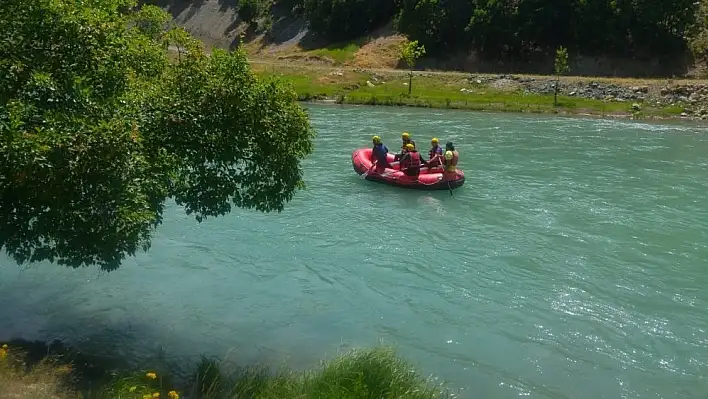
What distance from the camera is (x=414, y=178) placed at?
22078 mm

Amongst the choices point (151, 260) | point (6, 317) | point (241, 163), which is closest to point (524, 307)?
point (241, 163)

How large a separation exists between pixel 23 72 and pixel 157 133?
170 cm

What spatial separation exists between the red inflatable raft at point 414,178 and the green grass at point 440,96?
66.1 ft

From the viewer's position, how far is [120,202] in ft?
27.6

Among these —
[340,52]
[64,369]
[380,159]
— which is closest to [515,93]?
[340,52]

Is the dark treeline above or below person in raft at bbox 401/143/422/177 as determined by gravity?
above

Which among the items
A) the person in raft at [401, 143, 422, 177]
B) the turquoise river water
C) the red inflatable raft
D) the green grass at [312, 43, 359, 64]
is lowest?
the turquoise river water

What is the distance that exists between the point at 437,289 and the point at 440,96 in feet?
104

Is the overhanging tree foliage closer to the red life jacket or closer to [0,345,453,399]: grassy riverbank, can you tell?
[0,345,453,399]: grassy riverbank

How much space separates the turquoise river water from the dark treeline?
113ft

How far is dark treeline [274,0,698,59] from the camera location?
53.7 m

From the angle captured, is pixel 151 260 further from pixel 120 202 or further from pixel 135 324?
pixel 120 202

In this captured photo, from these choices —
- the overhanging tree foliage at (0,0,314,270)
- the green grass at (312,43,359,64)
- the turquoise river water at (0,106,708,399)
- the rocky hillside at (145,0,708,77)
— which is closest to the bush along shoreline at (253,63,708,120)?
the rocky hillside at (145,0,708,77)

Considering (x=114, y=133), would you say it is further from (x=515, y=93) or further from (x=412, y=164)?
(x=515, y=93)
